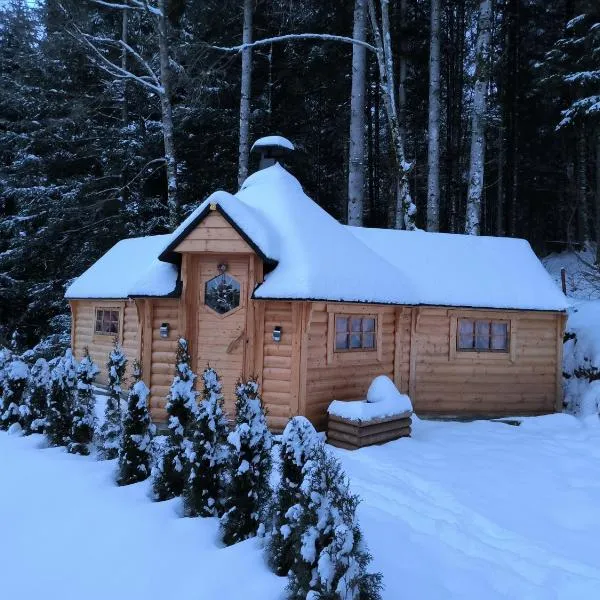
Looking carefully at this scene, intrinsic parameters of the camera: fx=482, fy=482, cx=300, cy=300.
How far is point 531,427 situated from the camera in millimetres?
9641

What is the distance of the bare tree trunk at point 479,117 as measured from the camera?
13852 mm

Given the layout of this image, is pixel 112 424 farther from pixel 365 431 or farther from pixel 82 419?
pixel 365 431

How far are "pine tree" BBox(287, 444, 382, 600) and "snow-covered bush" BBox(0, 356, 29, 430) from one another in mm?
7584

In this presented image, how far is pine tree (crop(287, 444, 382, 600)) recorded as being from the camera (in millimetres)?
3377

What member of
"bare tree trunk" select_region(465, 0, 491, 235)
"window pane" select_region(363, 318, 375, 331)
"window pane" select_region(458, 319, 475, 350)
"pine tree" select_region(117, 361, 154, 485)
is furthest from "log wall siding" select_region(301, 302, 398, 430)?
"bare tree trunk" select_region(465, 0, 491, 235)

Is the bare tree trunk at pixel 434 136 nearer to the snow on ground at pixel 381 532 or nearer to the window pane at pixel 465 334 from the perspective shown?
the window pane at pixel 465 334

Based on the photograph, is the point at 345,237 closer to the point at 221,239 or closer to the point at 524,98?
the point at 221,239

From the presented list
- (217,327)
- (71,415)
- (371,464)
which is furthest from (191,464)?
(217,327)

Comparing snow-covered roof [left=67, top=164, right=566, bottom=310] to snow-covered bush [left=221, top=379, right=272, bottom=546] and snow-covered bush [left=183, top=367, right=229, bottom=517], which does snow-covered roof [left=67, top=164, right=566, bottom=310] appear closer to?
snow-covered bush [left=183, top=367, right=229, bottom=517]

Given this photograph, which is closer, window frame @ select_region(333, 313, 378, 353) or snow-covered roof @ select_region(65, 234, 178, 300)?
window frame @ select_region(333, 313, 378, 353)

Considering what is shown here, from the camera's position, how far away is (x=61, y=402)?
791 cm

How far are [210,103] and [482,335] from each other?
1398 centimetres

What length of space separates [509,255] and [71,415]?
10.2 metres

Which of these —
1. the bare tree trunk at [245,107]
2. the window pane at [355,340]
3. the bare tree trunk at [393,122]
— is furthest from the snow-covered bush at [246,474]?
the bare tree trunk at [245,107]
